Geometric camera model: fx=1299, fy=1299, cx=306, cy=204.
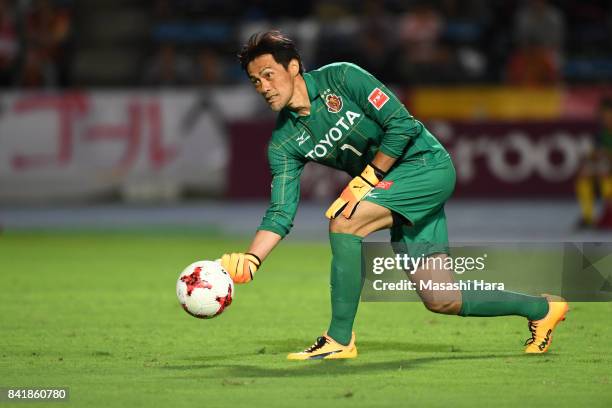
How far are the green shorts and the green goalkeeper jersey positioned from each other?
0.29 ft

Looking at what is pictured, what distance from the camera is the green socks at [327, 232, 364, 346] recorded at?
7277 mm

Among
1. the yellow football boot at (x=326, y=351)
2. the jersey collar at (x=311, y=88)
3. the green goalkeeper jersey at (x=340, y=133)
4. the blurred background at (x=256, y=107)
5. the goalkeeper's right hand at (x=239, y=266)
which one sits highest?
the blurred background at (x=256, y=107)

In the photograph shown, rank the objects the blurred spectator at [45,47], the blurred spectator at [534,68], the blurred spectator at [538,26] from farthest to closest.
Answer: the blurred spectator at [45,47], the blurred spectator at [538,26], the blurred spectator at [534,68]

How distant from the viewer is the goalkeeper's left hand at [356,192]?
7266 mm

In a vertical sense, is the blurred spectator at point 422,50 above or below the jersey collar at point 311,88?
above

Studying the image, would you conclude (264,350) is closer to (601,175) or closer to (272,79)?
(272,79)

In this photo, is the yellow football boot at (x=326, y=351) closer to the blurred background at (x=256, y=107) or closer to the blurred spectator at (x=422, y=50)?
the blurred background at (x=256, y=107)

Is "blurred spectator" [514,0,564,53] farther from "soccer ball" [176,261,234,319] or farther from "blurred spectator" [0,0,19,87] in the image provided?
"soccer ball" [176,261,234,319]

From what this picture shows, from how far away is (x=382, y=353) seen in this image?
309 inches

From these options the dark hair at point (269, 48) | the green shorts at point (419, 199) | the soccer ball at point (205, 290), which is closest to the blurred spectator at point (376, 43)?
the green shorts at point (419, 199)

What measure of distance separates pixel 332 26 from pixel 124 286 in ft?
33.5

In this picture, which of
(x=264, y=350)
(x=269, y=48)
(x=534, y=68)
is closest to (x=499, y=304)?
(x=264, y=350)

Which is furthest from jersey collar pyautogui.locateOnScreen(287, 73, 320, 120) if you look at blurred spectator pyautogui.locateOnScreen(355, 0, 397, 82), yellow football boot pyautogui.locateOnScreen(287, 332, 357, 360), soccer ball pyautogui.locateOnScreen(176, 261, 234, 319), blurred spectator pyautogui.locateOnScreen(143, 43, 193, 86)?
blurred spectator pyautogui.locateOnScreen(143, 43, 193, 86)

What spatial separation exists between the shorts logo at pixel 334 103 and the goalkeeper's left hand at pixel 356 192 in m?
0.38
